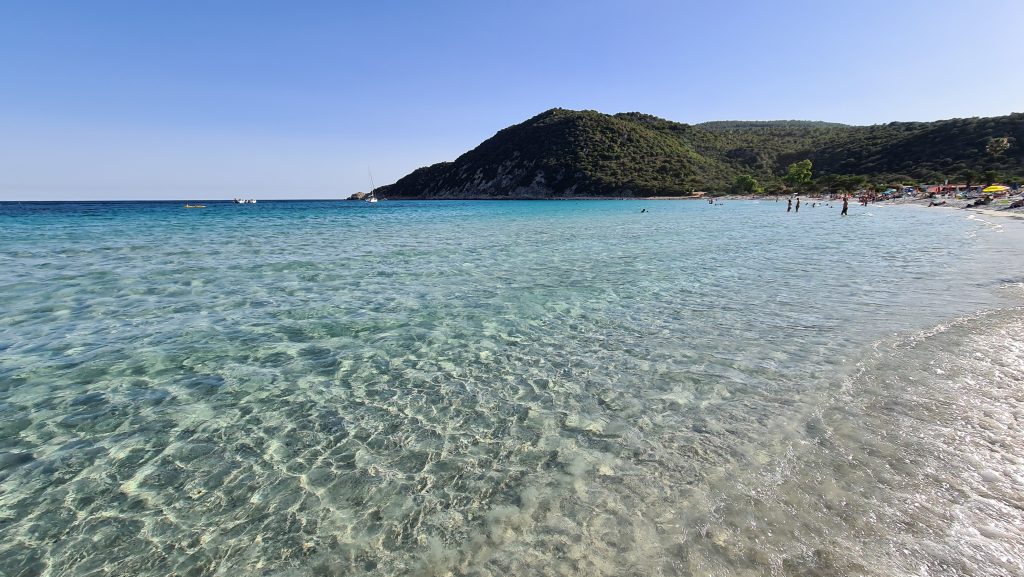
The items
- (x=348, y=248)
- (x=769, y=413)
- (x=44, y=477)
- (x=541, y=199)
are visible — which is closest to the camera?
(x=44, y=477)

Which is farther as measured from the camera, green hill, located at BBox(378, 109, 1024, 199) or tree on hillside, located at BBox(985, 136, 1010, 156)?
green hill, located at BBox(378, 109, 1024, 199)

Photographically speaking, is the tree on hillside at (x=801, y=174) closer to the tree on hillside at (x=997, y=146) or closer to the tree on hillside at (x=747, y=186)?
the tree on hillside at (x=747, y=186)

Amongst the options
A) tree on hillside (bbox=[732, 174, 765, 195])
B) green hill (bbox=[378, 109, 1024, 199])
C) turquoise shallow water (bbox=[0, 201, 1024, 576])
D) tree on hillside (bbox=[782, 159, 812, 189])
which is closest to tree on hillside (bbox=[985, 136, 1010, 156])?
green hill (bbox=[378, 109, 1024, 199])

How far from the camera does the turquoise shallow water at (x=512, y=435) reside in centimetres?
366

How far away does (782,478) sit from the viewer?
4.41 meters

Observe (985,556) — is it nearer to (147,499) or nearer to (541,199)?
(147,499)

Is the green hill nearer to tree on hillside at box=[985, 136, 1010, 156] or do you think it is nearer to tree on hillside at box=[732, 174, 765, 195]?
tree on hillside at box=[985, 136, 1010, 156]

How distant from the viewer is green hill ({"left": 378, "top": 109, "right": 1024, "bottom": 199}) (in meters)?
115

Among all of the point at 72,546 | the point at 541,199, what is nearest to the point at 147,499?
the point at 72,546

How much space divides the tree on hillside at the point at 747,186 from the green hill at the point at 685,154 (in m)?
4.29

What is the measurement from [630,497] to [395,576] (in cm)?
220

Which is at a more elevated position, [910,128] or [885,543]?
[910,128]

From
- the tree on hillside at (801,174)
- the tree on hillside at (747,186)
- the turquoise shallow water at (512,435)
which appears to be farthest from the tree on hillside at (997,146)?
the turquoise shallow water at (512,435)

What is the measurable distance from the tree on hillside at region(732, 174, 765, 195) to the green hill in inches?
169
